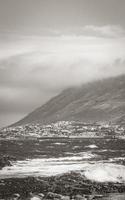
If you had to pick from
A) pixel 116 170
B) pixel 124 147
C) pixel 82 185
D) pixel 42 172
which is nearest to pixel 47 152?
pixel 124 147

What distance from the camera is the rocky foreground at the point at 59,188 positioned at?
54.5 meters

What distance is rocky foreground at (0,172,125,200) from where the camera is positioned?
179 ft

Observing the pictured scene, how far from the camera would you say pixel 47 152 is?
122000 mm

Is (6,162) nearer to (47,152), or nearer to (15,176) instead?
(15,176)

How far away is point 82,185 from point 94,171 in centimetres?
788

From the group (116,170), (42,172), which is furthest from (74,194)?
(42,172)

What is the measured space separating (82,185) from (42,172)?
656 inches

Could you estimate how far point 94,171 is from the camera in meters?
69.1

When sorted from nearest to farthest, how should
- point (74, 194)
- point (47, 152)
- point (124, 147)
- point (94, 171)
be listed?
point (74, 194) → point (94, 171) → point (47, 152) → point (124, 147)

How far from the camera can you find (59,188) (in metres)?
59.3

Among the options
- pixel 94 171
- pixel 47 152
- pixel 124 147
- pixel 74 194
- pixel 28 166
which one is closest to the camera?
pixel 74 194

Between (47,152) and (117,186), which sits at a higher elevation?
(47,152)

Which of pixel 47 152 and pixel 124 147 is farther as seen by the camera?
pixel 124 147

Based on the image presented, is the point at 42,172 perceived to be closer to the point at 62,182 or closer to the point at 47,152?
the point at 62,182
